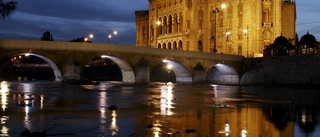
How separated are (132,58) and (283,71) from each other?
2346cm

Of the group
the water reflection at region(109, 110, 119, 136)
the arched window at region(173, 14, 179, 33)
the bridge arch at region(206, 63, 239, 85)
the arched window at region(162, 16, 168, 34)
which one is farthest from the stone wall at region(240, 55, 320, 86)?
the water reflection at region(109, 110, 119, 136)

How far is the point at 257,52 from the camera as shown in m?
77.3

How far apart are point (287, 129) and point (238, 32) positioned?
68381 millimetres

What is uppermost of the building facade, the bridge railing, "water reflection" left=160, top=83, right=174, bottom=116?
the building facade

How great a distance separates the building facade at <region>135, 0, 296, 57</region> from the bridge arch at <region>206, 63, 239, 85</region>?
233 inches

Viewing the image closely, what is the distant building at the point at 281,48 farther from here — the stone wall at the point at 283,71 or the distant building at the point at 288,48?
the stone wall at the point at 283,71

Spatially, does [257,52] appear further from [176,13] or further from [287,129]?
[287,129]

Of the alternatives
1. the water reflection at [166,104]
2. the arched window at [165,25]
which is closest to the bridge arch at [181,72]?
the arched window at [165,25]

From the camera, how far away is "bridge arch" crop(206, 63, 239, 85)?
68750 millimetres

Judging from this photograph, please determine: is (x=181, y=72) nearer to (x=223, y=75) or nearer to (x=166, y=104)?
(x=223, y=75)

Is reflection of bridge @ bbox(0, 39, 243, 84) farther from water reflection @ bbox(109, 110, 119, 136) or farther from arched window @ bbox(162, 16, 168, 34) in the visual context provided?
water reflection @ bbox(109, 110, 119, 136)

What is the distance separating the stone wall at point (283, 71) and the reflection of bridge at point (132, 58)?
8.75ft

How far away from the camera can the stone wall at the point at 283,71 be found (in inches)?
2185

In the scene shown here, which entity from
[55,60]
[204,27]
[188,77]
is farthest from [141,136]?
[204,27]
